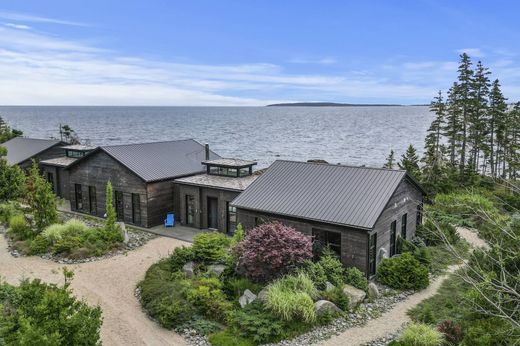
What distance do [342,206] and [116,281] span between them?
1066 centimetres

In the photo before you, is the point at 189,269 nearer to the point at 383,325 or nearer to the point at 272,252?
the point at 272,252

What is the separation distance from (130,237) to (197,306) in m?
10.3

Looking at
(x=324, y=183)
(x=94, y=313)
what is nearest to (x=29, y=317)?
(x=94, y=313)

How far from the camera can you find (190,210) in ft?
87.8

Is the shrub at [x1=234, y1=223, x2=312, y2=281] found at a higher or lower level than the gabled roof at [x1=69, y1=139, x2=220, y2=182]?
lower

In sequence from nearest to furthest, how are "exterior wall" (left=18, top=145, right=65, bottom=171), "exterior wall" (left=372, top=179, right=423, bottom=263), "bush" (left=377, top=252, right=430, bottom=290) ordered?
"bush" (left=377, top=252, right=430, bottom=290) < "exterior wall" (left=372, top=179, right=423, bottom=263) < "exterior wall" (left=18, top=145, right=65, bottom=171)

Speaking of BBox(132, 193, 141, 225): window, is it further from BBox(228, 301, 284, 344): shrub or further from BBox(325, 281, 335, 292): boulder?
BBox(325, 281, 335, 292): boulder

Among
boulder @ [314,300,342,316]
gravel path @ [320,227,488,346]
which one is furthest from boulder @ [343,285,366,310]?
gravel path @ [320,227,488,346]

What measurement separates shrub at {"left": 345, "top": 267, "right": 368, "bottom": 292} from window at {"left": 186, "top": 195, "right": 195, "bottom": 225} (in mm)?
12251

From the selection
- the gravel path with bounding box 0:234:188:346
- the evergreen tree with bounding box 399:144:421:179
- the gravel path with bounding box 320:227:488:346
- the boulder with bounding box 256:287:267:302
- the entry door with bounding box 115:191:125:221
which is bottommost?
the gravel path with bounding box 320:227:488:346

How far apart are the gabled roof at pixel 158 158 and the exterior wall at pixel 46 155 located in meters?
10.5

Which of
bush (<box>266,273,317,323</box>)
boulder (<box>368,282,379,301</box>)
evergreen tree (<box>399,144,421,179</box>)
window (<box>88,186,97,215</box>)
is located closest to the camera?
bush (<box>266,273,317,323</box>)

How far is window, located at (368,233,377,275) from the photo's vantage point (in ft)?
58.6

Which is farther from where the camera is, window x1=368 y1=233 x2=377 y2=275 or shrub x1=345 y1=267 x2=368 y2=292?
window x1=368 y1=233 x2=377 y2=275
